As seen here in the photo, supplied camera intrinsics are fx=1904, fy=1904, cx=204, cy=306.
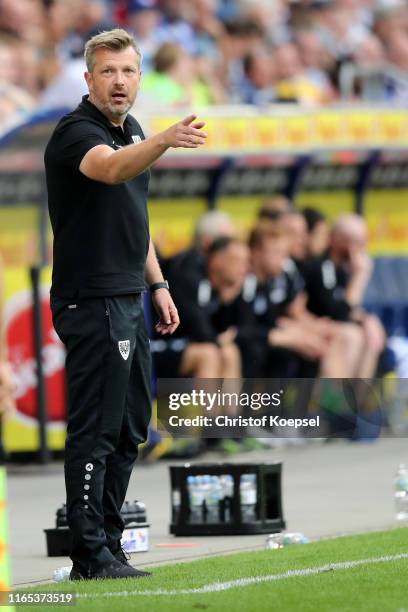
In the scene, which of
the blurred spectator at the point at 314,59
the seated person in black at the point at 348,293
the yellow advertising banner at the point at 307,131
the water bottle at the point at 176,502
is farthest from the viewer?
the blurred spectator at the point at 314,59

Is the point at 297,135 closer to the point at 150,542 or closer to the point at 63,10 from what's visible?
the point at 63,10

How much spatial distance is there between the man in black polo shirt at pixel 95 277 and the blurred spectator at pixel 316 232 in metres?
10.3

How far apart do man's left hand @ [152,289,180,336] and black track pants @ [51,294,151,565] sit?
311 millimetres

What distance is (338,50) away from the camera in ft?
76.4

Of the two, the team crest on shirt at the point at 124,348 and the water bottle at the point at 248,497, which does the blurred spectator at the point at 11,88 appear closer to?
the water bottle at the point at 248,497

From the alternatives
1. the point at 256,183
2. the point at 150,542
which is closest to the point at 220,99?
the point at 256,183

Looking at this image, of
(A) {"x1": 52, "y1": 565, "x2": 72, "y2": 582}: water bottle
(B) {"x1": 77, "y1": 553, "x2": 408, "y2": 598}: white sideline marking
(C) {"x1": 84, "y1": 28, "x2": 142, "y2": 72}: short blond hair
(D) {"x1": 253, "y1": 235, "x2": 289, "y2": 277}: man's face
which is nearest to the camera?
(B) {"x1": 77, "y1": 553, "x2": 408, "y2": 598}: white sideline marking

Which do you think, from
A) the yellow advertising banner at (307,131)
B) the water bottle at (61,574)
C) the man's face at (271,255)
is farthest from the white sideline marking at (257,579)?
the yellow advertising banner at (307,131)

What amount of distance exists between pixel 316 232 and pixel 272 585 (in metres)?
10.8

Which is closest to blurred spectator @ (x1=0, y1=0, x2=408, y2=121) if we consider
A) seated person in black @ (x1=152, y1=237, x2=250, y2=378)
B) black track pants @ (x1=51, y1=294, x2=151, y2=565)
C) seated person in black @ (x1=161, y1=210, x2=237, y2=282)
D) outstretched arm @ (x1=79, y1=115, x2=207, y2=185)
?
seated person in black @ (x1=161, y1=210, x2=237, y2=282)

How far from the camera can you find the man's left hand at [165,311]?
7812mm

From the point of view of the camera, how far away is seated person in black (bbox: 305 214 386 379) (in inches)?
683

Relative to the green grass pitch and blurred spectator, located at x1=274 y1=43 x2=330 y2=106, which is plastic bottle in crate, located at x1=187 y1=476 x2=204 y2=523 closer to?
→ the green grass pitch

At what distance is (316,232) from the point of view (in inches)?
706
